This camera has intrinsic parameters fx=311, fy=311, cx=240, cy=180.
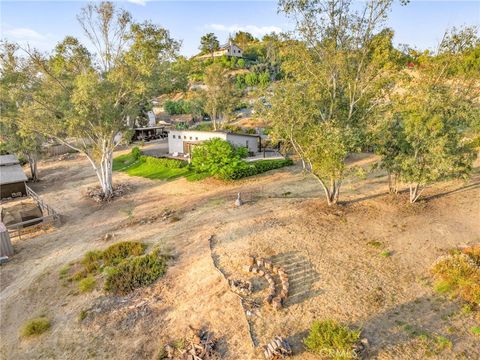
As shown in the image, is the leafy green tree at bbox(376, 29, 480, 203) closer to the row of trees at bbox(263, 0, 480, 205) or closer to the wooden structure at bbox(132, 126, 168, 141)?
the row of trees at bbox(263, 0, 480, 205)

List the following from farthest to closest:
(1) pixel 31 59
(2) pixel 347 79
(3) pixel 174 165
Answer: (3) pixel 174 165, (1) pixel 31 59, (2) pixel 347 79

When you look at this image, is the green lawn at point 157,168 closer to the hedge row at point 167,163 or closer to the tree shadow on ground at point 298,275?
the hedge row at point 167,163

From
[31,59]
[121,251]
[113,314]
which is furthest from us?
[31,59]

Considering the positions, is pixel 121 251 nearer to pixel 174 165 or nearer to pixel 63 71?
pixel 63 71

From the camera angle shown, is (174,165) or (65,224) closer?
(65,224)

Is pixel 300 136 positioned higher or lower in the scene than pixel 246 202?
higher

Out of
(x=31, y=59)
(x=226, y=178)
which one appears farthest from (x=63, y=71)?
(x=226, y=178)
